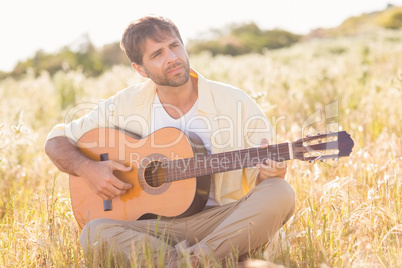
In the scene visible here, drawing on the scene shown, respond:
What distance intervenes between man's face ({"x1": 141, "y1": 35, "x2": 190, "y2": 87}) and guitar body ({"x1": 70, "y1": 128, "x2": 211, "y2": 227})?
38 cm

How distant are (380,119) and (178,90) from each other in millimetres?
2782

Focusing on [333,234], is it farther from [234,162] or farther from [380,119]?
[380,119]

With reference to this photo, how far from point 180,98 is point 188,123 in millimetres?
232

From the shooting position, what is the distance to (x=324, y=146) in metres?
2.51

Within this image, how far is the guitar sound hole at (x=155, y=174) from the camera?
3016mm

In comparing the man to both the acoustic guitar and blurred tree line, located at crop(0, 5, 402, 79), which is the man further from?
blurred tree line, located at crop(0, 5, 402, 79)

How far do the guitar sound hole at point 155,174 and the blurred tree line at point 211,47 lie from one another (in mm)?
9220

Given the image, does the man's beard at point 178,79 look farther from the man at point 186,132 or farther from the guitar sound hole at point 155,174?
the guitar sound hole at point 155,174

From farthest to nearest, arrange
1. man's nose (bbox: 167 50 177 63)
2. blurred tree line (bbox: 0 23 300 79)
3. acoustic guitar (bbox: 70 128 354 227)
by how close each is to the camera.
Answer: blurred tree line (bbox: 0 23 300 79) → man's nose (bbox: 167 50 177 63) → acoustic guitar (bbox: 70 128 354 227)

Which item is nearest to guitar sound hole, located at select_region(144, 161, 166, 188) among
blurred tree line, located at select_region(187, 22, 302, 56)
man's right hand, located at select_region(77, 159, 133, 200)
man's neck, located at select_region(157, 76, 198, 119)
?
man's right hand, located at select_region(77, 159, 133, 200)

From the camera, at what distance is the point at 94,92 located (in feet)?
28.4

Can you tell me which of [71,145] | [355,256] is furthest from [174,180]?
[355,256]

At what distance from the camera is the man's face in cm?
318

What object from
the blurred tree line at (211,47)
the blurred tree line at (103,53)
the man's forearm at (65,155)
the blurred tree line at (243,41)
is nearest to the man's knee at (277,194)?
the man's forearm at (65,155)
